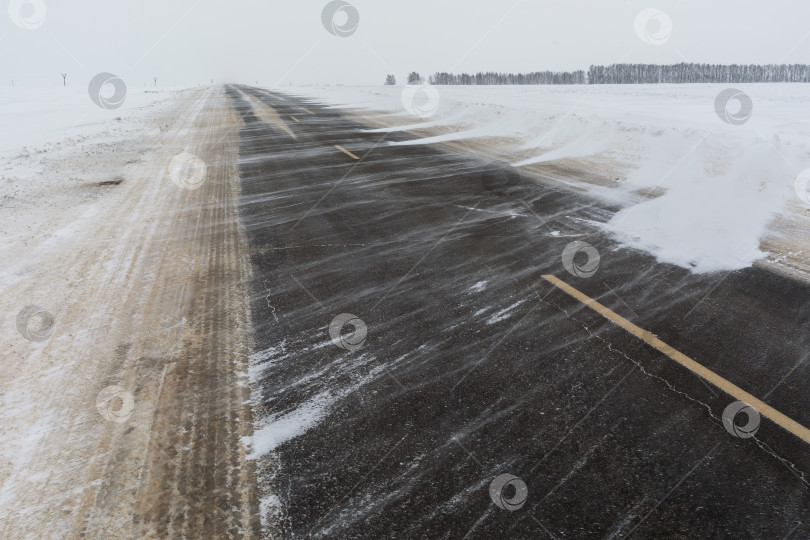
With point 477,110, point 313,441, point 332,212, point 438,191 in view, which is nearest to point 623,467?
point 313,441

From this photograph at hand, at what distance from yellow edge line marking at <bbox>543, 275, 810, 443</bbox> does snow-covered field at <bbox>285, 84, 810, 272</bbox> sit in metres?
1.51

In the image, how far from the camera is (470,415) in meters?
3.07

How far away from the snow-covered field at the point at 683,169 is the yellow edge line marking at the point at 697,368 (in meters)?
1.51

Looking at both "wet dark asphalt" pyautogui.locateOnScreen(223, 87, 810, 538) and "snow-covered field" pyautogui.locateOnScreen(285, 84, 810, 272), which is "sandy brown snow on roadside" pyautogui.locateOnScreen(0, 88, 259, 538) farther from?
"snow-covered field" pyautogui.locateOnScreen(285, 84, 810, 272)

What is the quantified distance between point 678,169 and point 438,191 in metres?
4.39

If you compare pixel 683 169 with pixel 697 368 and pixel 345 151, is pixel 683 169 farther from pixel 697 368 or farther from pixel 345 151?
pixel 345 151

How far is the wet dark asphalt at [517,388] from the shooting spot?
2.41 m

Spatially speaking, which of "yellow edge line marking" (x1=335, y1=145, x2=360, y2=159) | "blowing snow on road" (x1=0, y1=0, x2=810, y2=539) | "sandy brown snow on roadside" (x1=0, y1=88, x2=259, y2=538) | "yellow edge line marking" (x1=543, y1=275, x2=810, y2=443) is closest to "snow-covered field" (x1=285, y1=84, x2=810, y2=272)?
"blowing snow on road" (x1=0, y1=0, x2=810, y2=539)

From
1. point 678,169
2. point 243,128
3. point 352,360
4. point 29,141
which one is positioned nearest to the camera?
point 352,360

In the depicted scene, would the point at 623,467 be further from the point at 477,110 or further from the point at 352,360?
the point at 477,110

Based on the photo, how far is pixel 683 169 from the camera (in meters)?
8.94

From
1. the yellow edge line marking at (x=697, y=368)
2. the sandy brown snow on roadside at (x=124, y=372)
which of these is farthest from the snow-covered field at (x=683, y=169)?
the sandy brown snow on roadside at (x=124, y=372)

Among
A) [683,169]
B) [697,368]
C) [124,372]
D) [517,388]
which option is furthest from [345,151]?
[697,368]

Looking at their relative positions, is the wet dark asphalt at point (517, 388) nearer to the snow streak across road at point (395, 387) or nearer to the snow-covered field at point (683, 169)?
the snow streak across road at point (395, 387)
